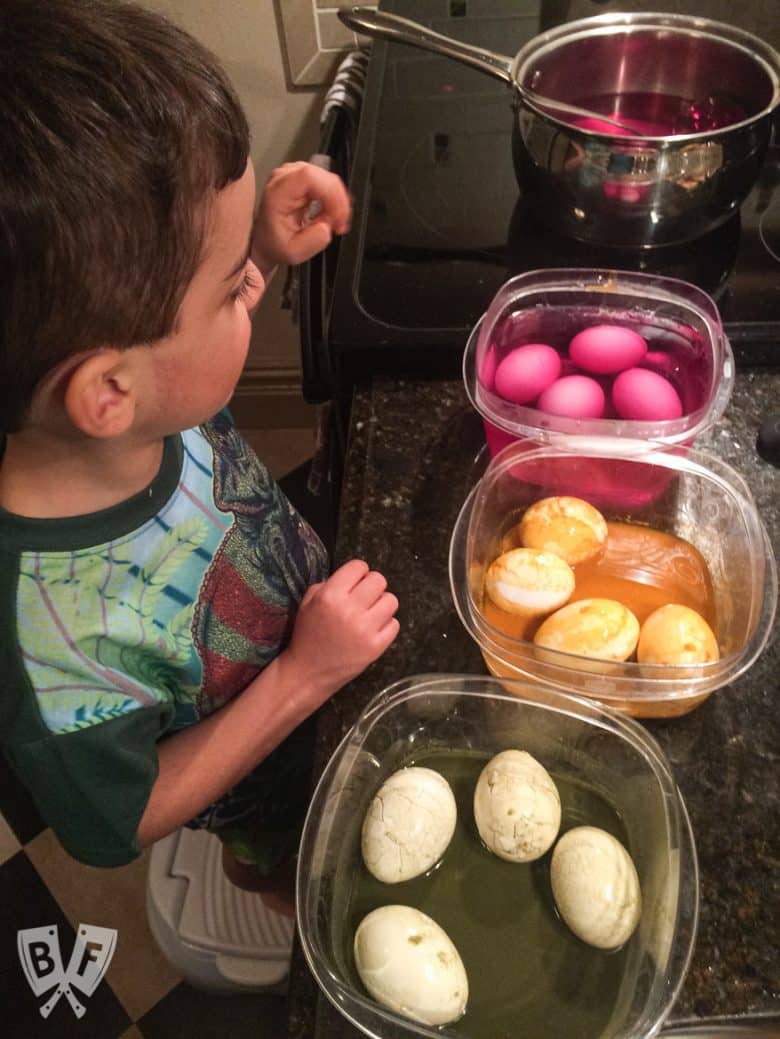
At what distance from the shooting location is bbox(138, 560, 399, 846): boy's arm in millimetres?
639

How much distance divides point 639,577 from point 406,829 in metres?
0.29

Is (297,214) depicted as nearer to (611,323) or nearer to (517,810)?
(611,323)

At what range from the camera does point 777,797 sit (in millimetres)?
558

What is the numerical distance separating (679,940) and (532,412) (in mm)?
405

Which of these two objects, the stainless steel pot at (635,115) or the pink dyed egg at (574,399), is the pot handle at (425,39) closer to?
the stainless steel pot at (635,115)

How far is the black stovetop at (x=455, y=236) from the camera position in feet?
2.71

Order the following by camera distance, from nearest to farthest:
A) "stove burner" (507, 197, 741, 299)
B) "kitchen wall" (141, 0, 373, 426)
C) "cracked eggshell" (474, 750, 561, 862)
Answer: "cracked eggshell" (474, 750, 561, 862) → "stove burner" (507, 197, 741, 299) → "kitchen wall" (141, 0, 373, 426)

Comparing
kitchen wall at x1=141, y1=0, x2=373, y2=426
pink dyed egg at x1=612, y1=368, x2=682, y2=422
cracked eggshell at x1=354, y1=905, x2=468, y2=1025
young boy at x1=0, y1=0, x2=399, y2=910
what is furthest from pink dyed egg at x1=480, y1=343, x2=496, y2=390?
kitchen wall at x1=141, y1=0, x2=373, y2=426

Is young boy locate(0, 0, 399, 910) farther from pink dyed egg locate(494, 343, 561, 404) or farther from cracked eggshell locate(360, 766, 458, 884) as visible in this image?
pink dyed egg locate(494, 343, 561, 404)

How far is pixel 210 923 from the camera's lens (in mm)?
1106

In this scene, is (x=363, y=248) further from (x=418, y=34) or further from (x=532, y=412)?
(x=532, y=412)

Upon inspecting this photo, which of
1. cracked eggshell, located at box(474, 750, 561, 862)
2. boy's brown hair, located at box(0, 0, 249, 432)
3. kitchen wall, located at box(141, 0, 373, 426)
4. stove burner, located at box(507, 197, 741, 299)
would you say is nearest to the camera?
boy's brown hair, located at box(0, 0, 249, 432)

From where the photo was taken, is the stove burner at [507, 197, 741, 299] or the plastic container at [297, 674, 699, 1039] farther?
the stove burner at [507, 197, 741, 299]

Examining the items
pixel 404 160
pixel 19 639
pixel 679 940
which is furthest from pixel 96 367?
pixel 404 160
